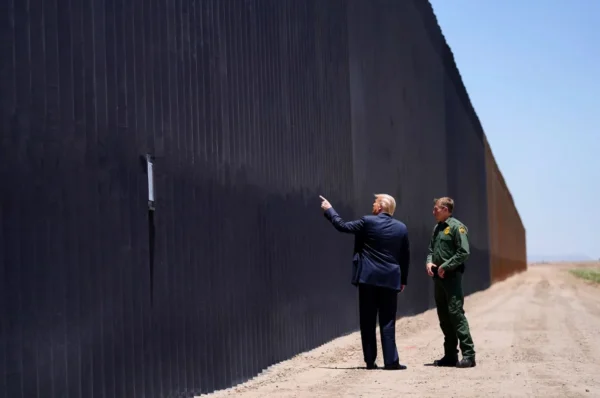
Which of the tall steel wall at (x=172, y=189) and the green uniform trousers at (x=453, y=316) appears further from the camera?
the green uniform trousers at (x=453, y=316)

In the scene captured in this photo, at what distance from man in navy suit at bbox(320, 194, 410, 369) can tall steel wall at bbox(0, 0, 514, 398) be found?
3.03 ft

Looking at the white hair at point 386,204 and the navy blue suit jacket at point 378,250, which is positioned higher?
the white hair at point 386,204

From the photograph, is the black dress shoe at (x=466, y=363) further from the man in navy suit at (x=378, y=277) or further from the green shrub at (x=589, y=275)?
the green shrub at (x=589, y=275)

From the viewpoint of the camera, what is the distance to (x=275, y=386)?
778cm

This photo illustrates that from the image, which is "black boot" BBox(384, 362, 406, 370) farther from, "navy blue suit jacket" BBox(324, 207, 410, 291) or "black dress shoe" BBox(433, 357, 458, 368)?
"navy blue suit jacket" BBox(324, 207, 410, 291)

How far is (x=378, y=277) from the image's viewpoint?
8742 millimetres

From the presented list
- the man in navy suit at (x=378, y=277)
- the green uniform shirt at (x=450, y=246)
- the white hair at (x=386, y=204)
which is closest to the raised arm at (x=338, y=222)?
the man in navy suit at (x=378, y=277)

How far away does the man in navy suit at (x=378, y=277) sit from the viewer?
874 centimetres

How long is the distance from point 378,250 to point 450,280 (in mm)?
881

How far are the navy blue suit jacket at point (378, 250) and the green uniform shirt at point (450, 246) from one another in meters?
0.55

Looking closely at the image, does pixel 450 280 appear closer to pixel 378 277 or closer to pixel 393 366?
pixel 378 277

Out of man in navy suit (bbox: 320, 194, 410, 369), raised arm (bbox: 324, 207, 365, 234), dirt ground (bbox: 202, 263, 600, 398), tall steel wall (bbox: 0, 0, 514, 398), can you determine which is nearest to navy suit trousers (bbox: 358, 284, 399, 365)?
man in navy suit (bbox: 320, 194, 410, 369)

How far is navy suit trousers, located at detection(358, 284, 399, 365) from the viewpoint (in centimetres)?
874

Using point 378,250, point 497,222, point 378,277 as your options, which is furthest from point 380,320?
point 497,222
